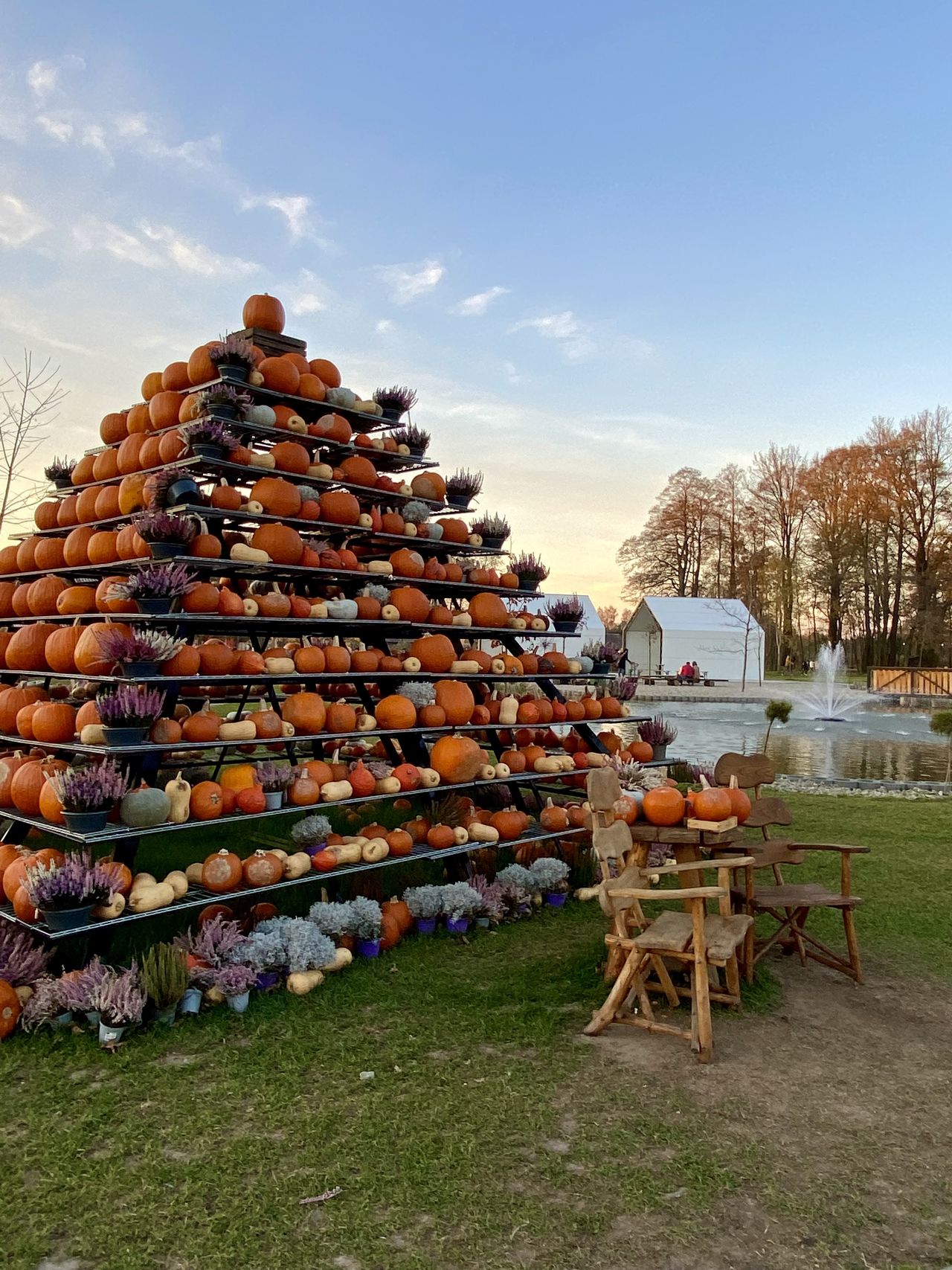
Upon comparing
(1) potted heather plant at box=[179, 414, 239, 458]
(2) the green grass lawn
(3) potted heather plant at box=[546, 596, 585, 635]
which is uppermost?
(1) potted heather plant at box=[179, 414, 239, 458]

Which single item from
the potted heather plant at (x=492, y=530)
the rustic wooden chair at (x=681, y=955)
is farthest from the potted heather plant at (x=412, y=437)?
the rustic wooden chair at (x=681, y=955)

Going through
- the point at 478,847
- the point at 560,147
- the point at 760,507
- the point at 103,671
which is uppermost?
the point at 760,507

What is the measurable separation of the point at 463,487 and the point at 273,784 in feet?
10.8

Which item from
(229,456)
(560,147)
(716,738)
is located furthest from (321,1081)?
(716,738)

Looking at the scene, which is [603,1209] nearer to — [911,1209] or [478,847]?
[911,1209]

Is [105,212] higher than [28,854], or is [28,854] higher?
[105,212]

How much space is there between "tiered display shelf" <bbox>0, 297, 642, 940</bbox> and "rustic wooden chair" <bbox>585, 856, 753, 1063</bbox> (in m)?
1.78

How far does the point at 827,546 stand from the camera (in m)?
44.0

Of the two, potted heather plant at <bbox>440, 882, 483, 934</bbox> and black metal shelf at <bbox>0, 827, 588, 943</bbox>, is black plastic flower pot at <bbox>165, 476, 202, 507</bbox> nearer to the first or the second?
black metal shelf at <bbox>0, 827, 588, 943</bbox>

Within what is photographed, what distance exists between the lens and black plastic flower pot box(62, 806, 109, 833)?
420 cm

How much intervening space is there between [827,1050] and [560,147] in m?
10.2

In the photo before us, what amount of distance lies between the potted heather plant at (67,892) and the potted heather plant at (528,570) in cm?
435

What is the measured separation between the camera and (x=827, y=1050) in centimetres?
403

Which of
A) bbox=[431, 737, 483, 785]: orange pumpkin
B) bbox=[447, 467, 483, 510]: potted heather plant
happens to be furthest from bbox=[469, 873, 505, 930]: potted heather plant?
bbox=[447, 467, 483, 510]: potted heather plant
